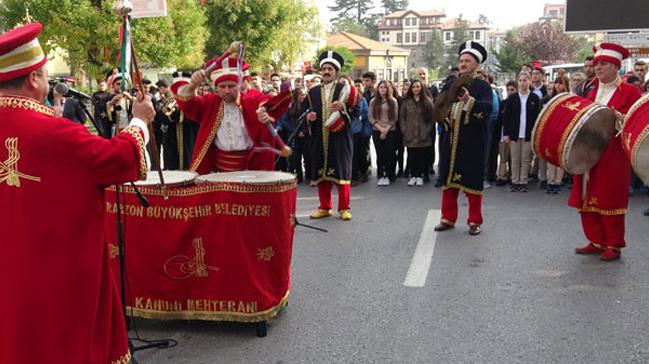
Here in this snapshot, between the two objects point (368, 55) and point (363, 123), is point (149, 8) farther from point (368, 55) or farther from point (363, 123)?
point (368, 55)

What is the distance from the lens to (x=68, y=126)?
111 inches

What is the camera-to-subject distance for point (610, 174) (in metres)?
5.96

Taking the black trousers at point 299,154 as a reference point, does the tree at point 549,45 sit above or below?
above

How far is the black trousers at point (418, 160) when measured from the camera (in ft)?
35.7

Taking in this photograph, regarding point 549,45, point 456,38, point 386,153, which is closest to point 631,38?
point 386,153

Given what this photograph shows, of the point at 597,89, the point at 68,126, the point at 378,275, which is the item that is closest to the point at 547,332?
the point at 378,275

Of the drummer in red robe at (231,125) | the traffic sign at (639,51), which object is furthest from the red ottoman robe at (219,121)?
the traffic sign at (639,51)

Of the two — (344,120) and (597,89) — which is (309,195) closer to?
(344,120)

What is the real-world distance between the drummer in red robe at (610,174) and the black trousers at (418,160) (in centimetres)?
478

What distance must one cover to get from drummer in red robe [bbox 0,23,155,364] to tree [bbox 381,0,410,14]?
465 feet

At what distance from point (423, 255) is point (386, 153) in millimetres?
4792

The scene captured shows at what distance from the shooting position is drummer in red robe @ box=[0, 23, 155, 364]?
2.77 meters

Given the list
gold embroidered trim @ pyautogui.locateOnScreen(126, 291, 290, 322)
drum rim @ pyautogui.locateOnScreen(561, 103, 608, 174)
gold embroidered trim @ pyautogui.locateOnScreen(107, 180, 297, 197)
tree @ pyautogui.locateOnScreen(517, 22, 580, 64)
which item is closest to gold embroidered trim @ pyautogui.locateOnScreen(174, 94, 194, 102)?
gold embroidered trim @ pyautogui.locateOnScreen(107, 180, 297, 197)

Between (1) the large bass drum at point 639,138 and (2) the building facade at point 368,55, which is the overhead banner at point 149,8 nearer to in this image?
(1) the large bass drum at point 639,138
